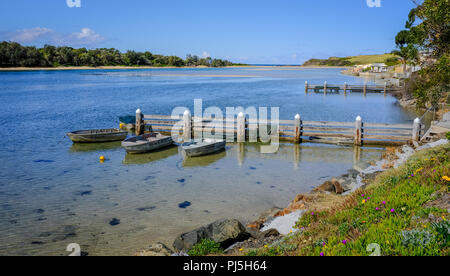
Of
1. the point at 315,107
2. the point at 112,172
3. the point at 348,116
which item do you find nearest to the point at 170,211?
the point at 112,172

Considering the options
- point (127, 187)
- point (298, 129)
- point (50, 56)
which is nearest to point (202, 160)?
point (127, 187)

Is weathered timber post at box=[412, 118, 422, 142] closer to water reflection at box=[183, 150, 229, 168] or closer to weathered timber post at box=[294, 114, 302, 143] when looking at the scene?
weathered timber post at box=[294, 114, 302, 143]

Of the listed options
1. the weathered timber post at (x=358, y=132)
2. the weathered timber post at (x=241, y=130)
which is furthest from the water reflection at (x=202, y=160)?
the weathered timber post at (x=358, y=132)

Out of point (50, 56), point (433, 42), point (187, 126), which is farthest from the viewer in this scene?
point (50, 56)

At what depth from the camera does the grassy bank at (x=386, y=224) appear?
215 inches

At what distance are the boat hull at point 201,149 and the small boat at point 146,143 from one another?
7.44 ft

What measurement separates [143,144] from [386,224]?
16357 mm

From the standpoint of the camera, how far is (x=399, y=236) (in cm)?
575

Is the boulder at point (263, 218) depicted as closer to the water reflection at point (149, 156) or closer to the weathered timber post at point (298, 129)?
the water reflection at point (149, 156)

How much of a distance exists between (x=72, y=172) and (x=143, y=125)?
31.8 feet

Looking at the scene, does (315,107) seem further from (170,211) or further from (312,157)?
(170,211)

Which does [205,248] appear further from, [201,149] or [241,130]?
[241,130]

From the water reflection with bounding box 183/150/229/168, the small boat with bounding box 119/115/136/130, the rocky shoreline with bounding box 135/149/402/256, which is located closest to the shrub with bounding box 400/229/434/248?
the rocky shoreline with bounding box 135/149/402/256

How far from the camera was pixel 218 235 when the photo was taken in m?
9.06
